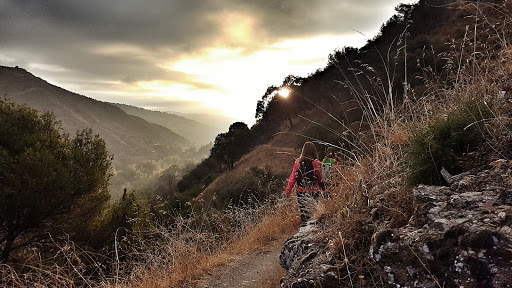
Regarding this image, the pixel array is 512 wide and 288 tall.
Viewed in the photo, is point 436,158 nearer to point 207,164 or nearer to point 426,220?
point 426,220

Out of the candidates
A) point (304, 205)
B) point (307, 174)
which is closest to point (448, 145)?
point (304, 205)

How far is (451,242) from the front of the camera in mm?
1704

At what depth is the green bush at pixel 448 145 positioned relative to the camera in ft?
7.91

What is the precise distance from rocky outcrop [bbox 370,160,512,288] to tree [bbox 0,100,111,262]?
1792cm

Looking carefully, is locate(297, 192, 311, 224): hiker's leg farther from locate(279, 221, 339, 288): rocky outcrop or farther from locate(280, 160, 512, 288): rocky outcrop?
locate(280, 160, 512, 288): rocky outcrop

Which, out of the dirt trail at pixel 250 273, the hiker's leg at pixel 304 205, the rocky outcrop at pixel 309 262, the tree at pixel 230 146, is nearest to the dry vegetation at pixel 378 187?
the rocky outcrop at pixel 309 262

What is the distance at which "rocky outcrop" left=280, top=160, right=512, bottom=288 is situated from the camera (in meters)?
1.54

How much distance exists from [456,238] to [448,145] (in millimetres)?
1012

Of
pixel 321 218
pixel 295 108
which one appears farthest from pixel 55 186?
pixel 295 108

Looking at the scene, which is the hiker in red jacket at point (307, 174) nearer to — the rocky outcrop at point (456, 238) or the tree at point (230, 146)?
the rocky outcrop at point (456, 238)

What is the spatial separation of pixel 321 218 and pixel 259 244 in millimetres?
2962

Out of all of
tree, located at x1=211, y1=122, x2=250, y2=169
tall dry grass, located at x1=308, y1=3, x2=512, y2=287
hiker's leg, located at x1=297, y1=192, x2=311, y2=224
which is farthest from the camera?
tree, located at x1=211, y1=122, x2=250, y2=169

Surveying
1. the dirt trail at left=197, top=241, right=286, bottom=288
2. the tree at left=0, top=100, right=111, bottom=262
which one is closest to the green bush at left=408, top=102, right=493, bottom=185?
the dirt trail at left=197, top=241, right=286, bottom=288

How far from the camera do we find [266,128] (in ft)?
174
